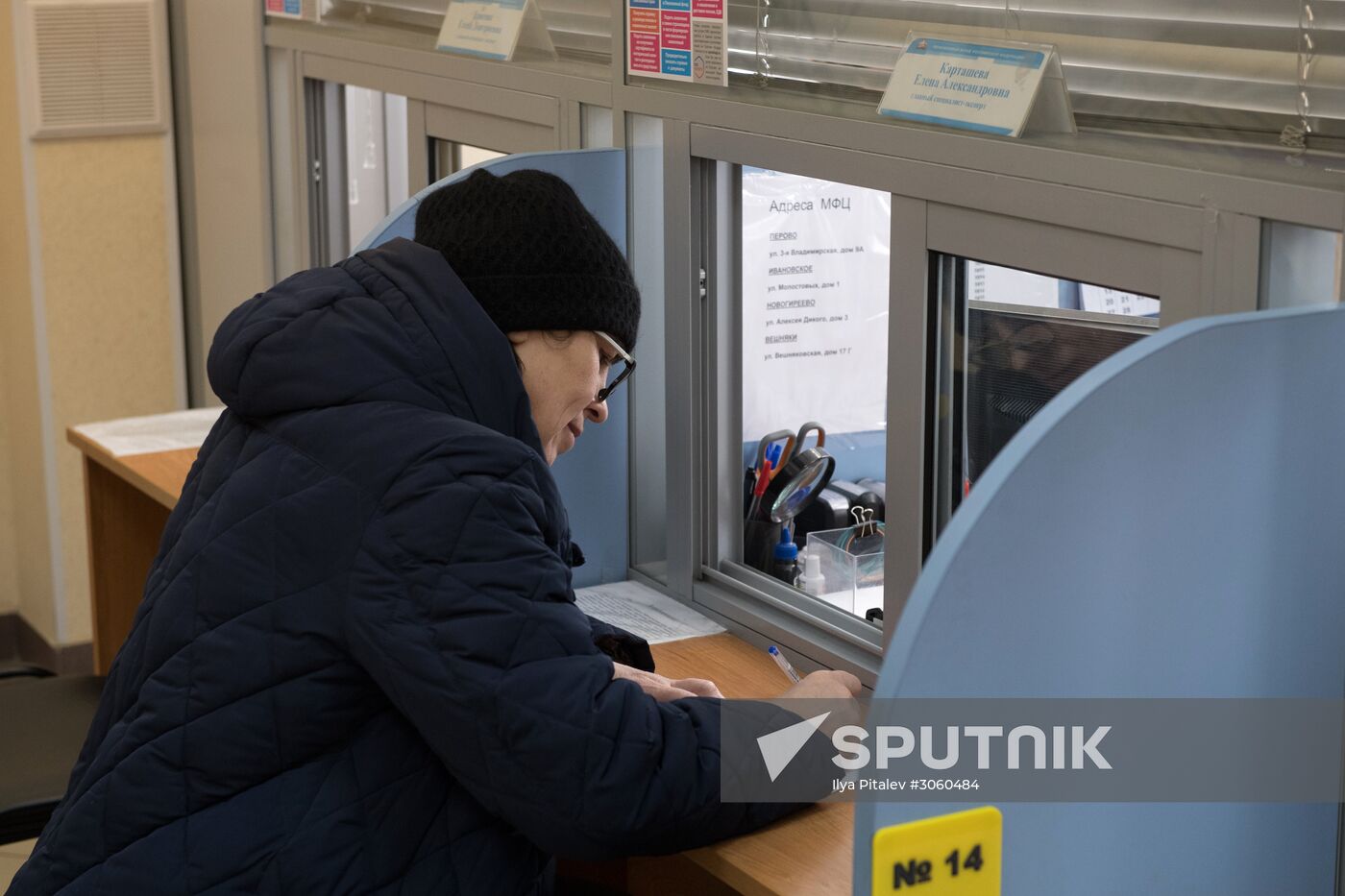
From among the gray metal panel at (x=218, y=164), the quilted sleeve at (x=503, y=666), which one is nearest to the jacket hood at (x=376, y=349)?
the quilted sleeve at (x=503, y=666)

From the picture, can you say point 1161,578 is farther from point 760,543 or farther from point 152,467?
point 152,467

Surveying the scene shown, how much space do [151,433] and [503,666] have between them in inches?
74.0

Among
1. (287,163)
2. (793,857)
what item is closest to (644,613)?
(793,857)

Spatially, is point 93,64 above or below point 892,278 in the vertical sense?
above

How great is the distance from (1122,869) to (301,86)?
2.25 m

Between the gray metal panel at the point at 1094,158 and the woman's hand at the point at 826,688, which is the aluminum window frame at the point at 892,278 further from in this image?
the woman's hand at the point at 826,688

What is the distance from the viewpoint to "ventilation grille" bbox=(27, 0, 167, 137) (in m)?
3.38

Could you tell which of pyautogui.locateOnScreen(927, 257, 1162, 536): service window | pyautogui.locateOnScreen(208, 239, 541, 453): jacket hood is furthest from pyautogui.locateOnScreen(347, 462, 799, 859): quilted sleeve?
pyautogui.locateOnScreen(927, 257, 1162, 536): service window

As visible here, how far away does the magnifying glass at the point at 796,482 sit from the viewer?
1.95 m

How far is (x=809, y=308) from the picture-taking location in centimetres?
196

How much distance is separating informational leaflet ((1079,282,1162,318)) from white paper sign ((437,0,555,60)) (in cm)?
100

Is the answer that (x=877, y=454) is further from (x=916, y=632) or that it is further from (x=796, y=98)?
(x=916, y=632)

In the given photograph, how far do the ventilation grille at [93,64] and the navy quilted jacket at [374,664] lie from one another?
243cm

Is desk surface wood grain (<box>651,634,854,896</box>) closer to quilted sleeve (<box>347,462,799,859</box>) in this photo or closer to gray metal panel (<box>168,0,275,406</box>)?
quilted sleeve (<box>347,462,799,859</box>)
